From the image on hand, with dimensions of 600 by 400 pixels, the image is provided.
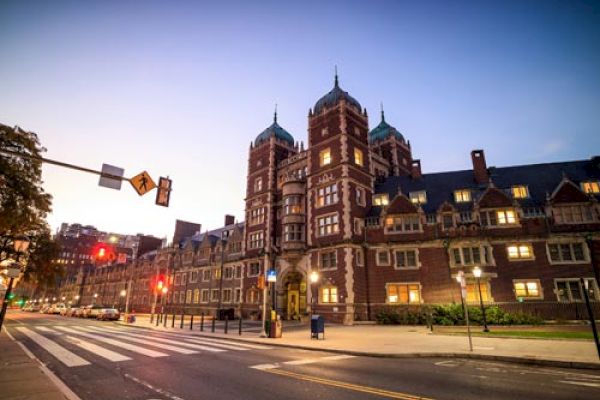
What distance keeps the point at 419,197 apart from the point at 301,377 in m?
28.1

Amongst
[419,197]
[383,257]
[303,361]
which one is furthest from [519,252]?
[303,361]

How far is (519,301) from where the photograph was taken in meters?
25.3

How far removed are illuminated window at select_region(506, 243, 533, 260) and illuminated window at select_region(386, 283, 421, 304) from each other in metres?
8.01

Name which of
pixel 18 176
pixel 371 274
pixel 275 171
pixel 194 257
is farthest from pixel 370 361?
pixel 194 257

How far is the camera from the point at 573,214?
26.2 metres

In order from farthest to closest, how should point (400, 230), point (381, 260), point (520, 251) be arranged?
point (400, 230)
point (381, 260)
point (520, 251)

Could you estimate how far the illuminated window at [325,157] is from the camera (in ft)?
112

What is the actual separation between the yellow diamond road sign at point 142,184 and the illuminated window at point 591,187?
3434 centimetres

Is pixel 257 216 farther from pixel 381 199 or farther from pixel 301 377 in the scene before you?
pixel 301 377

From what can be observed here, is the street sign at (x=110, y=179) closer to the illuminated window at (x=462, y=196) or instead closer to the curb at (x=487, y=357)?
the curb at (x=487, y=357)

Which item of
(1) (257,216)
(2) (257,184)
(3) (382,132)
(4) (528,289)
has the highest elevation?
(3) (382,132)

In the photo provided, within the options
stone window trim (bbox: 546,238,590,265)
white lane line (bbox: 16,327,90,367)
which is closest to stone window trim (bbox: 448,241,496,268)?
stone window trim (bbox: 546,238,590,265)

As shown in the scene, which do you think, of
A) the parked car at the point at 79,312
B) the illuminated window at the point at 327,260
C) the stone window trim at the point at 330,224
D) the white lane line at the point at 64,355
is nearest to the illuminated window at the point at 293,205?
the stone window trim at the point at 330,224

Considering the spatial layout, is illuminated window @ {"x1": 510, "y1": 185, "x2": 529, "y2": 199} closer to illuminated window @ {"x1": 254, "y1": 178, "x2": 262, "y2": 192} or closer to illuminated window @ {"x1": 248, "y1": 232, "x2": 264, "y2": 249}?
illuminated window @ {"x1": 248, "y1": 232, "x2": 264, "y2": 249}
